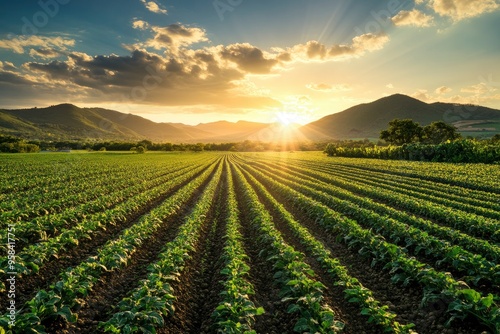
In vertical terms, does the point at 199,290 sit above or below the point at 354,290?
below

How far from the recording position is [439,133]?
10544 centimetres

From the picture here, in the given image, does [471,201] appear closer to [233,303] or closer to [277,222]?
[277,222]

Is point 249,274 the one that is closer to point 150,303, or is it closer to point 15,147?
point 150,303

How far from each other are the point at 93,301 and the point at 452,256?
10433 millimetres

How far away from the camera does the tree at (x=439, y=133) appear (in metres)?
105

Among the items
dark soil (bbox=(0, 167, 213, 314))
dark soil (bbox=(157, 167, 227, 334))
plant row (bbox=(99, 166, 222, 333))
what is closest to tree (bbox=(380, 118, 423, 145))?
dark soil (bbox=(157, 167, 227, 334))


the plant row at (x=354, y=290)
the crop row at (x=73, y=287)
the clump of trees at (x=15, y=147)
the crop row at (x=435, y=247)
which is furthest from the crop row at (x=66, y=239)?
the clump of trees at (x=15, y=147)

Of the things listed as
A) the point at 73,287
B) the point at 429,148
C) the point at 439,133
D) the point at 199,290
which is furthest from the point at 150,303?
the point at 439,133

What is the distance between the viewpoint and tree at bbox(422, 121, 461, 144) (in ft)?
343

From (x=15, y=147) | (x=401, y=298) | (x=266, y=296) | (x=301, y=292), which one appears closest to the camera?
(x=301, y=292)

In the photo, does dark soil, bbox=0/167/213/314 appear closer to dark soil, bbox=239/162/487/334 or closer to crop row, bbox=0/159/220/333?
crop row, bbox=0/159/220/333

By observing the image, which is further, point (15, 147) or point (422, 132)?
point (422, 132)

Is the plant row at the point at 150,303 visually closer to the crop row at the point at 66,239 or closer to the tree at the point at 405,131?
the crop row at the point at 66,239

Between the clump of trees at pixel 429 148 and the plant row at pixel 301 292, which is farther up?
the clump of trees at pixel 429 148
